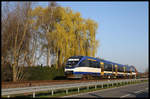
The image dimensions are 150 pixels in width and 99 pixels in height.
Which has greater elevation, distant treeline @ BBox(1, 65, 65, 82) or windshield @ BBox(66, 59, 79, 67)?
windshield @ BBox(66, 59, 79, 67)

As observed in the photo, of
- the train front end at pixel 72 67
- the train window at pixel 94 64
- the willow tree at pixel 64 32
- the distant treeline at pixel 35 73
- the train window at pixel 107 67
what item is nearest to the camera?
the train front end at pixel 72 67

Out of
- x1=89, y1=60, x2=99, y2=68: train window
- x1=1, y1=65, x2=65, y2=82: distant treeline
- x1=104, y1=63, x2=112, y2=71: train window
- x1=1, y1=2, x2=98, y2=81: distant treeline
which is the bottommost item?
x1=1, y1=65, x2=65, y2=82: distant treeline

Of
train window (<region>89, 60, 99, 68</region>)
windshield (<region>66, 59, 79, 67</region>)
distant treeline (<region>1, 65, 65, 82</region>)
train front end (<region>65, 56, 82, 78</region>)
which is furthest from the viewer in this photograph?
train window (<region>89, 60, 99, 68</region>)

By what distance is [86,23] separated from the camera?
42.0 metres

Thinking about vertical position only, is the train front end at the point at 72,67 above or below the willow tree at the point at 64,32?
below

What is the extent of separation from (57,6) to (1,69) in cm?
1839

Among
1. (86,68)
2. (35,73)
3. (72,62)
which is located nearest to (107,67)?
(86,68)

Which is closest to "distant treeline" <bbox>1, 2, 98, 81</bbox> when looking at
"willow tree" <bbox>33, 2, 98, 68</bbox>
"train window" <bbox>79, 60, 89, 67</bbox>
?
"willow tree" <bbox>33, 2, 98, 68</bbox>

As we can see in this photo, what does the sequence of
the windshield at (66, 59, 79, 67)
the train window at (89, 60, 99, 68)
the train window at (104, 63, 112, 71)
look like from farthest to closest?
the train window at (104, 63, 112, 71) → the train window at (89, 60, 99, 68) → the windshield at (66, 59, 79, 67)

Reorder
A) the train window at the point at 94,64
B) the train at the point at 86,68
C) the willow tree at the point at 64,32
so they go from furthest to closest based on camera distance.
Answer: the willow tree at the point at 64,32 → the train window at the point at 94,64 → the train at the point at 86,68

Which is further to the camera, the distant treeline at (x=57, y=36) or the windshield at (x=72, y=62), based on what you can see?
the distant treeline at (x=57, y=36)

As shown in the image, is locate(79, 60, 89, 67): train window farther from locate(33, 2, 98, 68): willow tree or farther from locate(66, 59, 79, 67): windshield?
locate(33, 2, 98, 68): willow tree

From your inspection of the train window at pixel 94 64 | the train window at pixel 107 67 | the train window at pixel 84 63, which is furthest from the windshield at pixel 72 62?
the train window at pixel 107 67

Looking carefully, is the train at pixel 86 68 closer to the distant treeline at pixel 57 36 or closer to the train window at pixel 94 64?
the train window at pixel 94 64
